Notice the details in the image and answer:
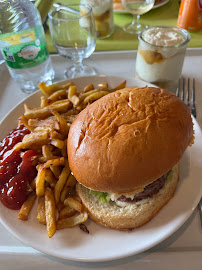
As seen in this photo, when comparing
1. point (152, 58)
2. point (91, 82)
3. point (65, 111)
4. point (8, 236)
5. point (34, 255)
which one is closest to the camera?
point (34, 255)

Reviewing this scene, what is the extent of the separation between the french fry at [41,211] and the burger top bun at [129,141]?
329 millimetres

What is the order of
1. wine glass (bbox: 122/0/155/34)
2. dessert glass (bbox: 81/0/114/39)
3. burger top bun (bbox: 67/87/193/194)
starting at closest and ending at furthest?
burger top bun (bbox: 67/87/193/194)
dessert glass (bbox: 81/0/114/39)
wine glass (bbox: 122/0/155/34)

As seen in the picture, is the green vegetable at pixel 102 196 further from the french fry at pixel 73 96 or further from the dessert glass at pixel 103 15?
the dessert glass at pixel 103 15

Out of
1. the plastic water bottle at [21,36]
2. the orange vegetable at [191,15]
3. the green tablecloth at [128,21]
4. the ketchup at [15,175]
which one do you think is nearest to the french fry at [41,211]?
the ketchup at [15,175]

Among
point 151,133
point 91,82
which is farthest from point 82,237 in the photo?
point 91,82

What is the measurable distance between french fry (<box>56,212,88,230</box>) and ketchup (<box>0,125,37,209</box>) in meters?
0.29

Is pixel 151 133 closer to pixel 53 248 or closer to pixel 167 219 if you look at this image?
pixel 167 219

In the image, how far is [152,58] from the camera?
6.64ft

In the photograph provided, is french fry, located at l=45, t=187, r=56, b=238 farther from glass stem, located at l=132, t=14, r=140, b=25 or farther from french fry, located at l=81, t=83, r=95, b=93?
glass stem, located at l=132, t=14, r=140, b=25

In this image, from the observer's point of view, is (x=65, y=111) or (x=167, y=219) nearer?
(x=167, y=219)

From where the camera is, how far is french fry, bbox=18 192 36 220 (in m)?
1.43

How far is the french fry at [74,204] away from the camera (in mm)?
1417

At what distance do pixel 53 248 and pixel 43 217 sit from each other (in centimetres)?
20

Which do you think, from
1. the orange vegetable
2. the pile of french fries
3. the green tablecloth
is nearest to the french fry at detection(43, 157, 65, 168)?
the pile of french fries
